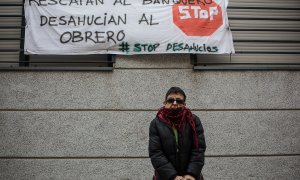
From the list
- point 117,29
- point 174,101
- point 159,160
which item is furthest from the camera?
point 117,29

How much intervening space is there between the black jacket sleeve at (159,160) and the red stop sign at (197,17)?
8.07 feet

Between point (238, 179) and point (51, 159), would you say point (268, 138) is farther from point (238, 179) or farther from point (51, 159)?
point (51, 159)

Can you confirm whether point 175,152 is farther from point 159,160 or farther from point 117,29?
point 117,29

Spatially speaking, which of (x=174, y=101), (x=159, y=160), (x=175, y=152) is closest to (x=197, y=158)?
(x=175, y=152)

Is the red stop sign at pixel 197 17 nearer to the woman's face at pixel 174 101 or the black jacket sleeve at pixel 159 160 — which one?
the woman's face at pixel 174 101

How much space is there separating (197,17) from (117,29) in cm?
140

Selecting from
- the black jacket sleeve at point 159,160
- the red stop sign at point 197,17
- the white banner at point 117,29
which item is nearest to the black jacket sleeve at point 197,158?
the black jacket sleeve at point 159,160

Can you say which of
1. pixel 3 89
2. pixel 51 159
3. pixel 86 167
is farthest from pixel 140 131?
pixel 3 89

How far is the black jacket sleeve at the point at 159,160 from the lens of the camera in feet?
11.7

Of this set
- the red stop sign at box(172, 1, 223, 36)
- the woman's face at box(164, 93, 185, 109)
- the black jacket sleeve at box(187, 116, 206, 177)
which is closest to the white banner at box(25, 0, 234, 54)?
the red stop sign at box(172, 1, 223, 36)

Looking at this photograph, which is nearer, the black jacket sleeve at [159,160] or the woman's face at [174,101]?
the black jacket sleeve at [159,160]

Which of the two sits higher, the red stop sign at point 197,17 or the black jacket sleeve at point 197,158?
the red stop sign at point 197,17

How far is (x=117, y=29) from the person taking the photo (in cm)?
555

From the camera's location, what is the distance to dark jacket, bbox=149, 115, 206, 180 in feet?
11.9
